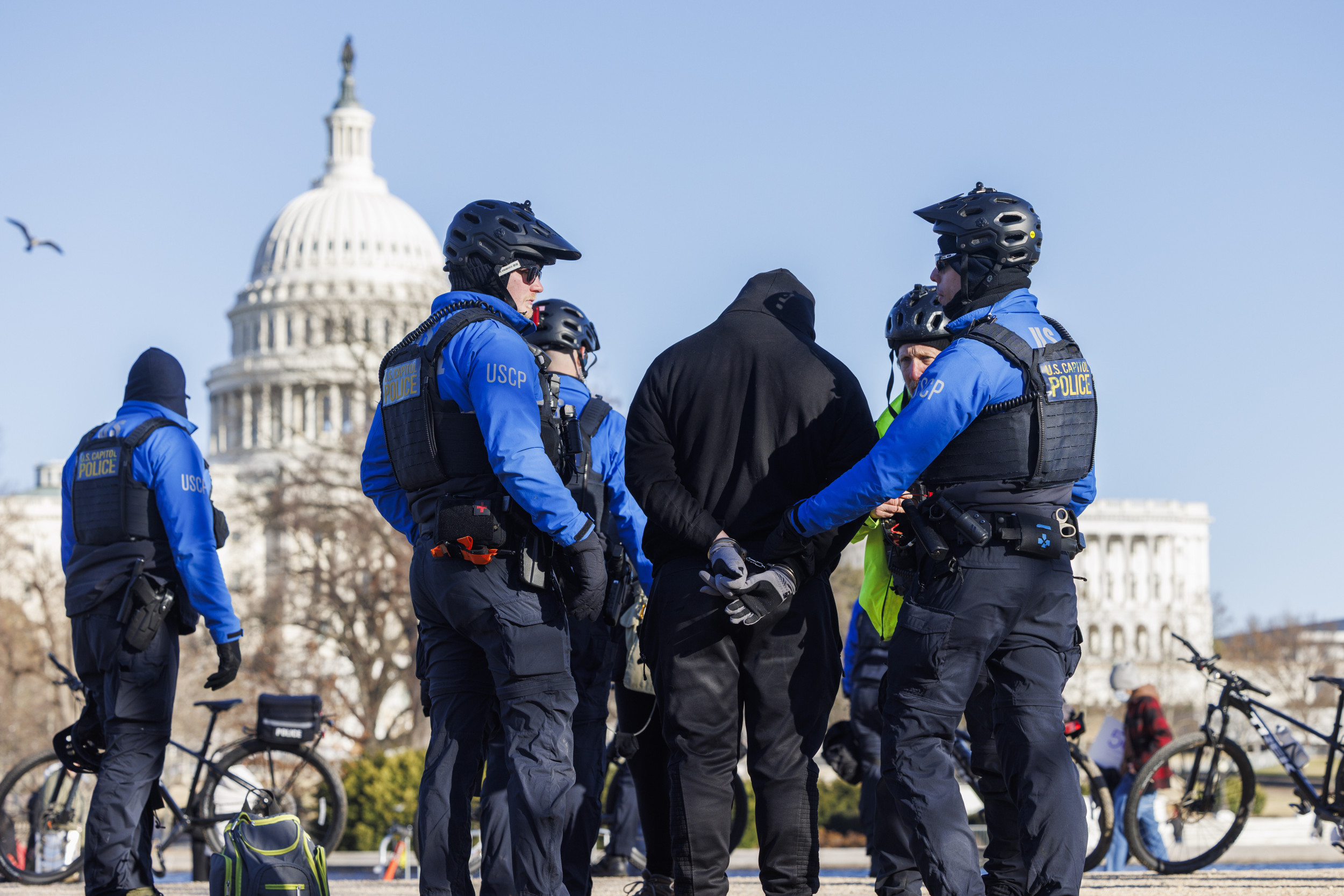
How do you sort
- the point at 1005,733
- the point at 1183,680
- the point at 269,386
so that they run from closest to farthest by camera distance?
1. the point at 1005,733
2. the point at 269,386
3. the point at 1183,680

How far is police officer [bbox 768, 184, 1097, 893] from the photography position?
5000 mm

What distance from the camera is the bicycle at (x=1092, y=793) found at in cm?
916

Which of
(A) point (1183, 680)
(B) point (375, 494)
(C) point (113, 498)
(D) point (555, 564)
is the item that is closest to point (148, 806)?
(C) point (113, 498)

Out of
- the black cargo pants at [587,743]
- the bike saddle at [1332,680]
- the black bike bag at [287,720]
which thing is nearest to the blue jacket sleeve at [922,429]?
the black cargo pants at [587,743]

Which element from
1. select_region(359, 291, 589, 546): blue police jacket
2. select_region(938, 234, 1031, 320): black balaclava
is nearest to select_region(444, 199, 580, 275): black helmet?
select_region(359, 291, 589, 546): blue police jacket

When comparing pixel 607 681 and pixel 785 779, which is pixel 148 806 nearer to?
pixel 607 681

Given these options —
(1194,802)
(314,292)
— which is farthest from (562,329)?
(314,292)

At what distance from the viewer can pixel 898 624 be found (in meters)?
5.19

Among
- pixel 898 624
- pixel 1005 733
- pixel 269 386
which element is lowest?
pixel 1005 733

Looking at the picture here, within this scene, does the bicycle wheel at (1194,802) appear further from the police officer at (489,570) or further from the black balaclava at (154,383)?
the black balaclava at (154,383)

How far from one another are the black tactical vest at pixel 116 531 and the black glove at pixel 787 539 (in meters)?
2.98

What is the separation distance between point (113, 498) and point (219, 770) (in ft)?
11.2

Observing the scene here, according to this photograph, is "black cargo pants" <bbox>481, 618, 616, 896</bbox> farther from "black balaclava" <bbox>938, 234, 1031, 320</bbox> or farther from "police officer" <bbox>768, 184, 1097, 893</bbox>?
"black balaclava" <bbox>938, 234, 1031, 320</bbox>

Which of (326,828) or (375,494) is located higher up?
(375,494)
